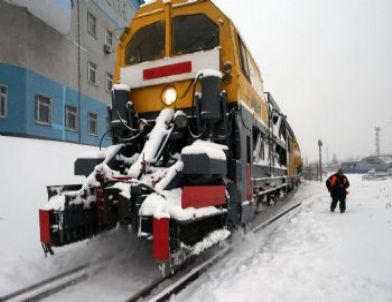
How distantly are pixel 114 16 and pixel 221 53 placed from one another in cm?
1780

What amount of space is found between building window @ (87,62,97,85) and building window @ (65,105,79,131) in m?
2.13

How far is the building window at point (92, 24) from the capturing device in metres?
19.1

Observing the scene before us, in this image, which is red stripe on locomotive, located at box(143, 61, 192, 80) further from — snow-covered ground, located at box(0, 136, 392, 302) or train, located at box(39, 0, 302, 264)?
snow-covered ground, located at box(0, 136, 392, 302)

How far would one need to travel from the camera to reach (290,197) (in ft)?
54.3

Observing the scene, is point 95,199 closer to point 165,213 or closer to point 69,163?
point 165,213

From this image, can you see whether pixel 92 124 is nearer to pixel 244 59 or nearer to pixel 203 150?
pixel 244 59

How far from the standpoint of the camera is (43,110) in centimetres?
1537

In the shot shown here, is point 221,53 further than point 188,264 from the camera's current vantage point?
Yes

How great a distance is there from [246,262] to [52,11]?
12.9 m

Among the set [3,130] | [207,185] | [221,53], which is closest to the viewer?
[207,185]

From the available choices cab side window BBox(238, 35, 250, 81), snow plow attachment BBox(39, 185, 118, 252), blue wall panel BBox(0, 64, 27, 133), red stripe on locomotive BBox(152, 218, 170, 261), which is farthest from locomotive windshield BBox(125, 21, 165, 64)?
blue wall panel BBox(0, 64, 27, 133)

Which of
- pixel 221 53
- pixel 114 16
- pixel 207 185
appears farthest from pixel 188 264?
pixel 114 16

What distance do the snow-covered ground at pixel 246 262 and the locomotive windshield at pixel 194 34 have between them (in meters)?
3.14

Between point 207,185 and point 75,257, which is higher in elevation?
point 207,185
